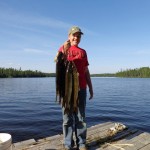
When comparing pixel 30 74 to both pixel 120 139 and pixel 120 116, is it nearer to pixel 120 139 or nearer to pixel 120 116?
pixel 120 116

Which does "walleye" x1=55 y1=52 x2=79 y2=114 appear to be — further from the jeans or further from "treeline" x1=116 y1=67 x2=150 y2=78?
"treeline" x1=116 y1=67 x2=150 y2=78

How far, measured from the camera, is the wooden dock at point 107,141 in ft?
21.0

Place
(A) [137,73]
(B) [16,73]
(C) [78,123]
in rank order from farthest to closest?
1. (A) [137,73]
2. (B) [16,73]
3. (C) [78,123]

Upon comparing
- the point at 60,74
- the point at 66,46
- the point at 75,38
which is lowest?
the point at 60,74

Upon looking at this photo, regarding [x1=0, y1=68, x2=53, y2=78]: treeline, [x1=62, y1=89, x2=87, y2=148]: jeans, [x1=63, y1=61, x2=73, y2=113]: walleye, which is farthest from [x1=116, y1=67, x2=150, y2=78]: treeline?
[x1=63, y1=61, x2=73, y2=113]: walleye

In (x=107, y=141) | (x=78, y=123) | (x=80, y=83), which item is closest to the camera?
(x=80, y=83)

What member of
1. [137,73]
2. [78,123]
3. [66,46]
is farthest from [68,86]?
[137,73]

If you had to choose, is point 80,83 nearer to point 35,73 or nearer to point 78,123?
point 78,123

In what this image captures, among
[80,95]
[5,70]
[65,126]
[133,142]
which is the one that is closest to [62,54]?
[80,95]

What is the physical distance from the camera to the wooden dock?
6406 millimetres

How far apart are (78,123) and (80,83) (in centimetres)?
101

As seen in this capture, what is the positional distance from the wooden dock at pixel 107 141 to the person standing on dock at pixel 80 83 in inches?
20.5

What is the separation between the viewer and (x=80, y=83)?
577 cm

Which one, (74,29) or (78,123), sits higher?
(74,29)
